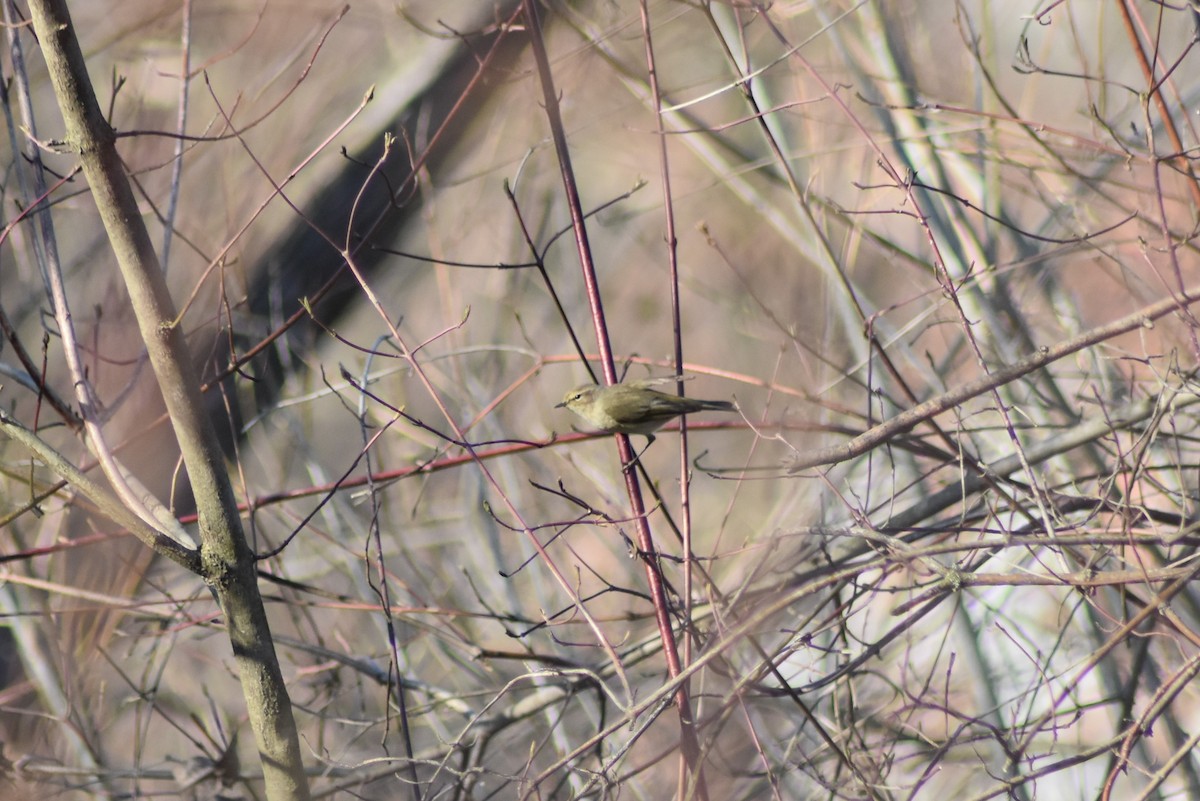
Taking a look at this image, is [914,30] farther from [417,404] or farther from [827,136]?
[417,404]

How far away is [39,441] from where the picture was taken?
77.1 inches

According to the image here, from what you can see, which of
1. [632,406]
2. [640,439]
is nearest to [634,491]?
[632,406]

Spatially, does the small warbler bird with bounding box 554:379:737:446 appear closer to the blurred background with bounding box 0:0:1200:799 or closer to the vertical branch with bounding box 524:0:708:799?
the blurred background with bounding box 0:0:1200:799

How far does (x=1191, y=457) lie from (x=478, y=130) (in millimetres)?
4951

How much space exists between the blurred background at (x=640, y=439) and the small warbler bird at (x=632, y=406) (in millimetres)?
234

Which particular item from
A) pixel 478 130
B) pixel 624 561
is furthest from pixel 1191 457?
pixel 478 130

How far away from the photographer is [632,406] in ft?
10.1

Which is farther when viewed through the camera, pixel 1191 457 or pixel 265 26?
pixel 265 26

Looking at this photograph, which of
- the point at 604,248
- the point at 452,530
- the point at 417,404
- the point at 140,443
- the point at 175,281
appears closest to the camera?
the point at 140,443

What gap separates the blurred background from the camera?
90.9 inches

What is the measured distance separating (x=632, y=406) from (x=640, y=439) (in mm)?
6375

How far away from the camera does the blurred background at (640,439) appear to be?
90.9 inches

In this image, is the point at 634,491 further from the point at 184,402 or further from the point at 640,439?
the point at 640,439

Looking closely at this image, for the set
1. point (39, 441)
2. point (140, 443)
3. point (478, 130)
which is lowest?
point (39, 441)
